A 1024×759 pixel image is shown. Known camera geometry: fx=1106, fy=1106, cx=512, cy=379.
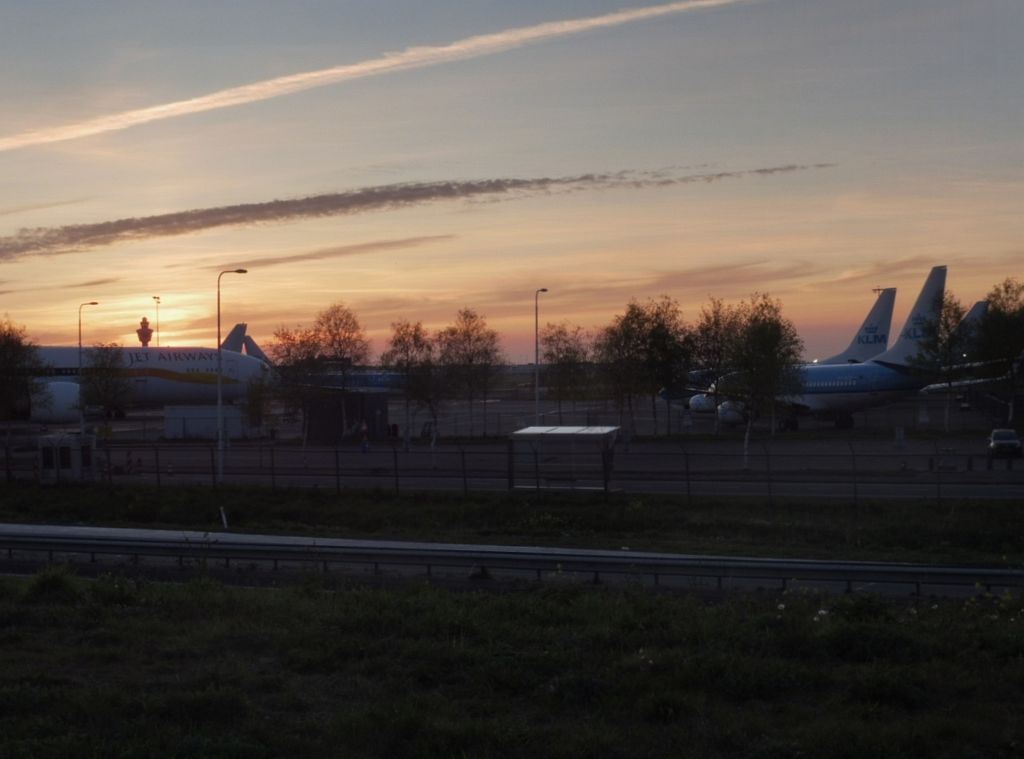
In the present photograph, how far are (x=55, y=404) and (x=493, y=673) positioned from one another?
58258mm

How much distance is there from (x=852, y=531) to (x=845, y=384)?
3504 centimetres

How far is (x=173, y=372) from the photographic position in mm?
74875

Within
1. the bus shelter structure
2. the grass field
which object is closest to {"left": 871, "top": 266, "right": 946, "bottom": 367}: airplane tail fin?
the bus shelter structure

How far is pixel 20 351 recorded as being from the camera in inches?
2338

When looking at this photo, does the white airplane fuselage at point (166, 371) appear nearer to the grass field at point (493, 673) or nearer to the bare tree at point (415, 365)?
the bare tree at point (415, 365)

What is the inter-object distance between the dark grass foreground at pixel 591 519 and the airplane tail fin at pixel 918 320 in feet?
114

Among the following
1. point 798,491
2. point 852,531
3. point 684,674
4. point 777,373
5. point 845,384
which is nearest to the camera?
point 684,674

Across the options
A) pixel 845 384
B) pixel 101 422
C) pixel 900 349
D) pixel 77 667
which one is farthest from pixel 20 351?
pixel 77 667

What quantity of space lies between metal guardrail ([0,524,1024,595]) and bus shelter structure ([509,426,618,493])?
1285 cm

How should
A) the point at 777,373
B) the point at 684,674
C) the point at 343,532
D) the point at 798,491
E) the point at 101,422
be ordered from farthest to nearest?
the point at 101,422 → the point at 777,373 → the point at 798,491 → the point at 343,532 → the point at 684,674

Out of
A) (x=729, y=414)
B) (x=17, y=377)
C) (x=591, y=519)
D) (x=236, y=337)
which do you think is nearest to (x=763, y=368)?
(x=729, y=414)

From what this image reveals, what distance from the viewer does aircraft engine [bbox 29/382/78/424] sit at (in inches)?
2398

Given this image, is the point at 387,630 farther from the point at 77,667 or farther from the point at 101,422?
the point at 101,422

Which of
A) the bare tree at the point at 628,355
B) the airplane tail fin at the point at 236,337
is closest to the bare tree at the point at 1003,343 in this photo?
the bare tree at the point at 628,355
